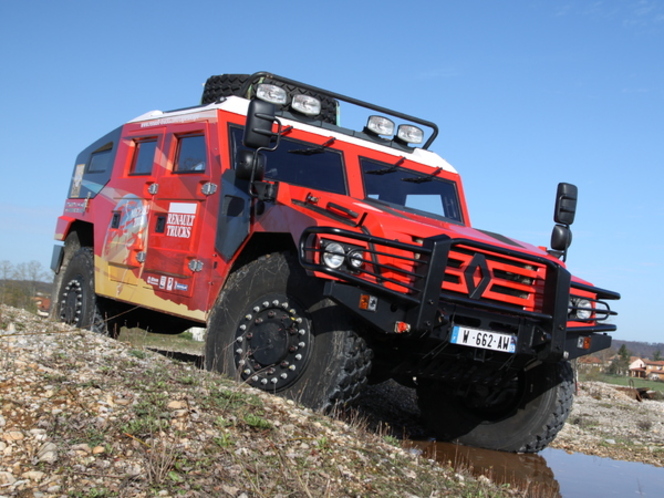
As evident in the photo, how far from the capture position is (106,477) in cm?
349

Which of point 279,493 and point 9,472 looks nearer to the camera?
point 9,472

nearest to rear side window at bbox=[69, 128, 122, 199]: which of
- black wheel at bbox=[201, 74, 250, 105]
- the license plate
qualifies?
black wheel at bbox=[201, 74, 250, 105]

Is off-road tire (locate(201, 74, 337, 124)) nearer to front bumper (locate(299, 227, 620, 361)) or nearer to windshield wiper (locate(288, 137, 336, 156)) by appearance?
windshield wiper (locate(288, 137, 336, 156))

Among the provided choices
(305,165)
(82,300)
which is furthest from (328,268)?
(82,300)

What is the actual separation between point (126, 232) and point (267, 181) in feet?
7.08

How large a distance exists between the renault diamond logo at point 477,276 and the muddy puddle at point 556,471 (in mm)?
1320

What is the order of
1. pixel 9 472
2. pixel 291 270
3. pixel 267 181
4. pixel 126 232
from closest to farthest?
pixel 9 472 → pixel 291 270 → pixel 267 181 → pixel 126 232

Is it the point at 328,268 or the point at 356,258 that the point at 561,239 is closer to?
the point at 356,258

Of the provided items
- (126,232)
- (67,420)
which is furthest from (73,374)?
(126,232)

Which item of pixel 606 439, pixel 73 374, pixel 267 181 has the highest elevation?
pixel 267 181

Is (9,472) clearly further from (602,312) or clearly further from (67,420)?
(602,312)

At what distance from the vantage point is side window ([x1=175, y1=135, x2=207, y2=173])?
7160 millimetres

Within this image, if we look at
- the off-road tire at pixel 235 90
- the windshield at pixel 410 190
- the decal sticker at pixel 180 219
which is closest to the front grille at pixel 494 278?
the windshield at pixel 410 190

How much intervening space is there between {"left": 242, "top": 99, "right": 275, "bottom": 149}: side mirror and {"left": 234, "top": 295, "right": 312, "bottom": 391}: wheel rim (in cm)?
123
